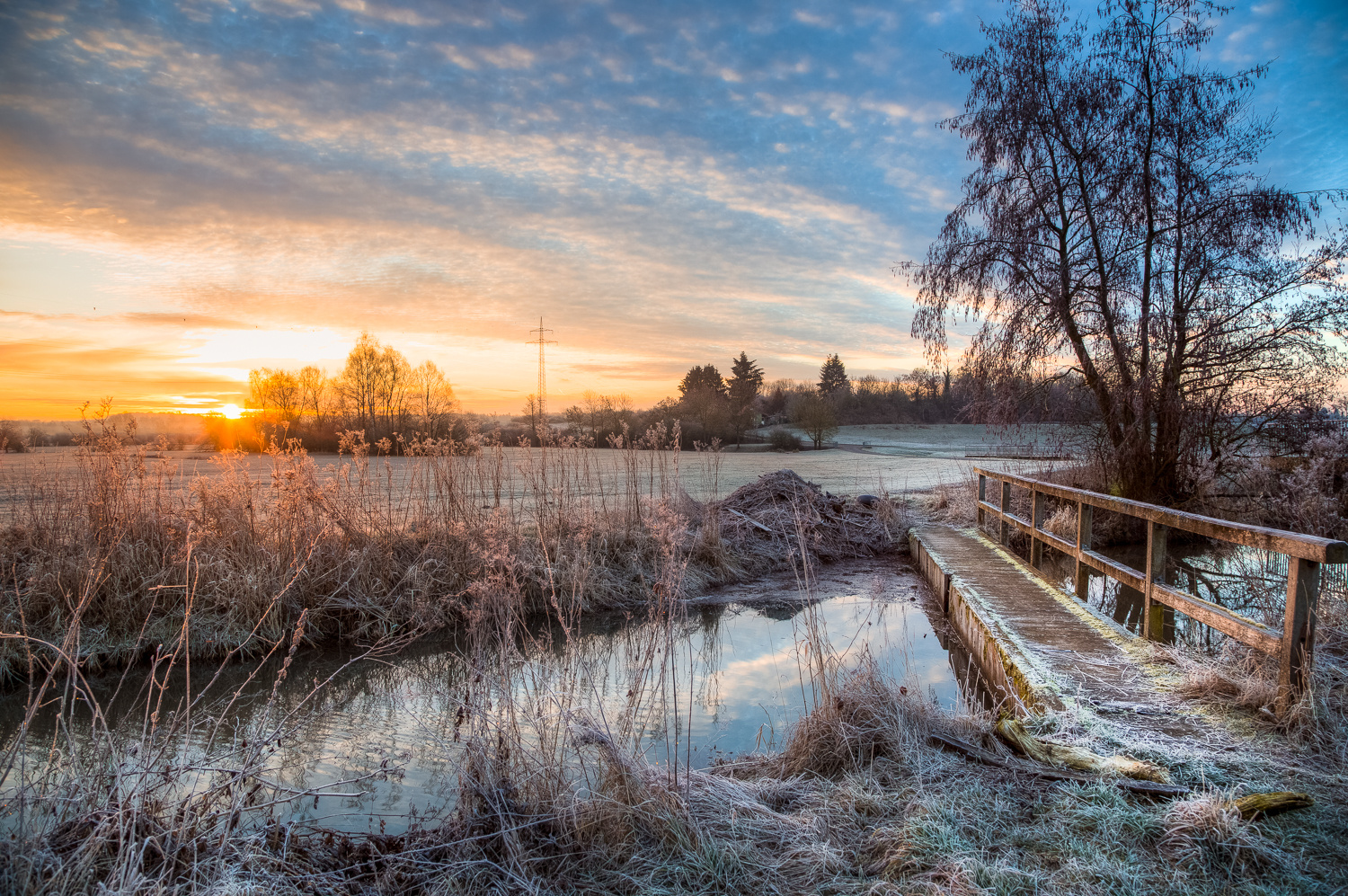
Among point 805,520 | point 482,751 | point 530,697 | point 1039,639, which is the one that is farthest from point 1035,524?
point 482,751

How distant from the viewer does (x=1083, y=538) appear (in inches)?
270

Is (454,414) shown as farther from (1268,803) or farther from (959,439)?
(959,439)

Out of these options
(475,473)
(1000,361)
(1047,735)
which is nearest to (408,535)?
(475,473)

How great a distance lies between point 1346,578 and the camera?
5.69m

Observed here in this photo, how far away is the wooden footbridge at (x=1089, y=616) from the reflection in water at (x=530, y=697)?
0.60 meters

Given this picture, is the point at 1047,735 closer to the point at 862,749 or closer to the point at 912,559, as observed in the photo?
the point at 862,749

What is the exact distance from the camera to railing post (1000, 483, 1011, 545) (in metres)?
9.94

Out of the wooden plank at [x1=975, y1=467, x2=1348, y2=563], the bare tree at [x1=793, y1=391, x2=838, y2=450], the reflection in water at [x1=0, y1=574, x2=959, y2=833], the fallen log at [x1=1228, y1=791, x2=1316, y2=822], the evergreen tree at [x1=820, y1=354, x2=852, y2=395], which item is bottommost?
the reflection in water at [x1=0, y1=574, x2=959, y2=833]

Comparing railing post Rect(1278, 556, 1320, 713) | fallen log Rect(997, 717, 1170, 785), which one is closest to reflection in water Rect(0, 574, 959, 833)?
fallen log Rect(997, 717, 1170, 785)

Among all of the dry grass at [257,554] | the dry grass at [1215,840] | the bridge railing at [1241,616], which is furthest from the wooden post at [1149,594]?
the dry grass at [257,554]

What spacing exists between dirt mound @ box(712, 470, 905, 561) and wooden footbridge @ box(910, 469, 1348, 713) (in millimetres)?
2386

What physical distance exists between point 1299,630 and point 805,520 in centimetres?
672

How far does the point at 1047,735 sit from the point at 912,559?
7340 mm

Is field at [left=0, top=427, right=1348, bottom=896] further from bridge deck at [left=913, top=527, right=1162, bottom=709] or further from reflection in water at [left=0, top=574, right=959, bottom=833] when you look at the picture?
bridge deck at [left=913, top=527, right=1162, bottom=709]
